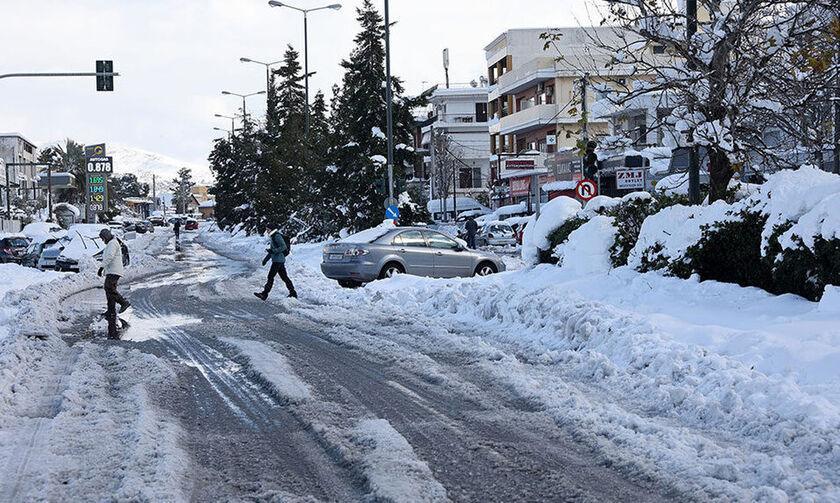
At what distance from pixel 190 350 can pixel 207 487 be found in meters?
6.23

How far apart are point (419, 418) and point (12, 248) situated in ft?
119

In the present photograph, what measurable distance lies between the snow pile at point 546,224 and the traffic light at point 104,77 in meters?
16.5

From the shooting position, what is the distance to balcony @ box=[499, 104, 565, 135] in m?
58.8

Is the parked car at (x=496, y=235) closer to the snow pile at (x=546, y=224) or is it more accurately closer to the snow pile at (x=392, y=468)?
the snow pile at (x=546, y=224)

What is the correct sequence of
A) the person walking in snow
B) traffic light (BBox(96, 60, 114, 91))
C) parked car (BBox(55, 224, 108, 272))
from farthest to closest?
parked car (BBox(55, 224, 108, 272))
traffic light (BBox(96, 60, 114, 91))
the person walking in snow

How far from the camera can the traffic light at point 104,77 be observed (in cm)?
2730

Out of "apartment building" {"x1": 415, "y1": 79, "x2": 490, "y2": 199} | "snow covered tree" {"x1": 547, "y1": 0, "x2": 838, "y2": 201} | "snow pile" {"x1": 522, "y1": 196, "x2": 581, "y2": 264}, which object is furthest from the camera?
"apartment building" {"x1": 415, "y1": 79, "x2": 490, "y2": 199}

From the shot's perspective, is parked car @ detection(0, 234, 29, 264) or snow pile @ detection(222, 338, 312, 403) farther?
parked car @ detection(0, 234, 29, 264)

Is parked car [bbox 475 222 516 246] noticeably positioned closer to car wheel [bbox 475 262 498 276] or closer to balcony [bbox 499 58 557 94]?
balcony [bbox 499 58 557 94]

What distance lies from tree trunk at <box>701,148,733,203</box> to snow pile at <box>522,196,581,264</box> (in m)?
3.42

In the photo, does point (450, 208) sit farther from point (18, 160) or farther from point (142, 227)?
point (18, 160)

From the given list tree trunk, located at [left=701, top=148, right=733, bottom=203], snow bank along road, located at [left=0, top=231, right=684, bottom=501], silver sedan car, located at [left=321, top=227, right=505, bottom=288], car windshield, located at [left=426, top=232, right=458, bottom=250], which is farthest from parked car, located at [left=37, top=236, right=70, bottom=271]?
tree trunk, located at [left=701, top=148, right=733, bottom=203]

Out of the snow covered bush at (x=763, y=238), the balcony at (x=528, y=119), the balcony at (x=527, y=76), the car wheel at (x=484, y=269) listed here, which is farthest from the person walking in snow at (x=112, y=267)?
the balcony at (x=527, y=76)

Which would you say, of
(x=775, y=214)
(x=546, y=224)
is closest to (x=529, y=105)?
(x=546, y=224)
